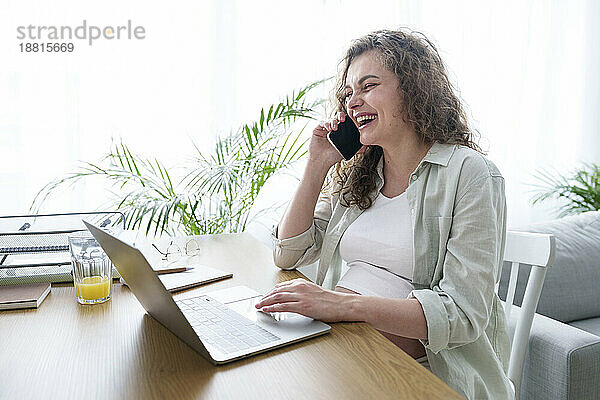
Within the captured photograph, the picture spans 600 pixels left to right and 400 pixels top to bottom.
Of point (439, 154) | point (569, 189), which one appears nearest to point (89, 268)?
point (439, 154)

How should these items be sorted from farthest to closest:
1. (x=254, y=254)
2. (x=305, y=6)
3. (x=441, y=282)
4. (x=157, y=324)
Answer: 1. (x=305, y=6)
2. (x=254, y=254)
3. (x=441, y=282)
4. (x=157, y=324)

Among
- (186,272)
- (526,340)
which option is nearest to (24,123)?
(186,272)

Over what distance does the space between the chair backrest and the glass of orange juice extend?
3.19ft

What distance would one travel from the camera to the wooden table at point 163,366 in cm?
80

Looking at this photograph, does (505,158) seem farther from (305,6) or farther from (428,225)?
(428,225)

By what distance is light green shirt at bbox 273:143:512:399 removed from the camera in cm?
118

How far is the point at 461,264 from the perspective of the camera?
122 cm

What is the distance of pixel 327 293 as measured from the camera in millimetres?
1104

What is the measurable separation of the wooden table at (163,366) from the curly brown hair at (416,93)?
551 millimetres

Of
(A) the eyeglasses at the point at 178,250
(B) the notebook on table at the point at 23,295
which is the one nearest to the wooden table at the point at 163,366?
(B) the notebook on table at the point at 23,295

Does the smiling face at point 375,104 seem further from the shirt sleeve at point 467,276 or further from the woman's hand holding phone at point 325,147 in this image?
the shirt sleeve at point 467,276

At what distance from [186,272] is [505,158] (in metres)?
2.69

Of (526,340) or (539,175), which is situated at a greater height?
(539,175)

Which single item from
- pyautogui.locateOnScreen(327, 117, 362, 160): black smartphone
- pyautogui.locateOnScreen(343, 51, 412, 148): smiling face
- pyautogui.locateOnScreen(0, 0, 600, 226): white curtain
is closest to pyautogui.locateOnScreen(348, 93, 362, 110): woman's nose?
pyautogui.locateOnScreen(343, 51, 412, 148): smiling face
